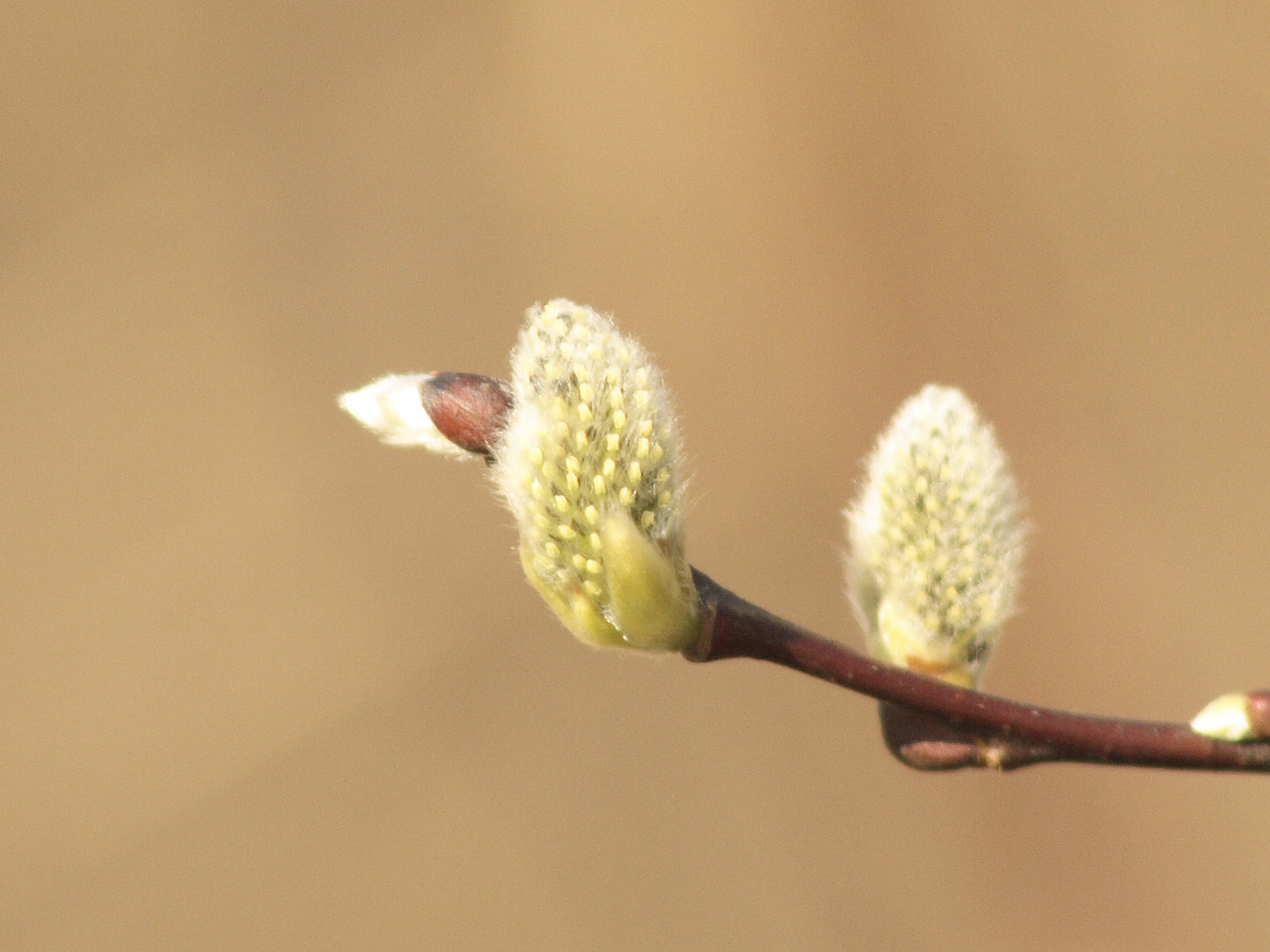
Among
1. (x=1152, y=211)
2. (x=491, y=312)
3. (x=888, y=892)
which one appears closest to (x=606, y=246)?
(x=491, y=312)

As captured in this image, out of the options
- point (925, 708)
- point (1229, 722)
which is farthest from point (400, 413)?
point (1229, 722)

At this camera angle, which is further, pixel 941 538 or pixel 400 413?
pixel 941 538

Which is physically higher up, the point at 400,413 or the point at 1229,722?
the point at 400,413

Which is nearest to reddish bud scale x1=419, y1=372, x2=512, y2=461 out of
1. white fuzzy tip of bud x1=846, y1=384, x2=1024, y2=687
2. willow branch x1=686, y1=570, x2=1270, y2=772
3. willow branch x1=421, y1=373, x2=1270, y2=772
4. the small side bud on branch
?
willow branch x1=421, y1=373, x2=1270, y2=772

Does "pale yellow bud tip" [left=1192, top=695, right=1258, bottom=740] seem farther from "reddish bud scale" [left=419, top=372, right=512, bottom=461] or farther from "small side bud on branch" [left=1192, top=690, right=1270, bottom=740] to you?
"reddish bud scale" [left=419, top=372, right=512, bottom=461]

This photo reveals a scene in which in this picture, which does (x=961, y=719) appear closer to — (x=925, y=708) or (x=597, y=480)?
(x=925, y=708)

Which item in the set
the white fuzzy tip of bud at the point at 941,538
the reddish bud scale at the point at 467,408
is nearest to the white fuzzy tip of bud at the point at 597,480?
the reddish bud scale at the point at 467,408
